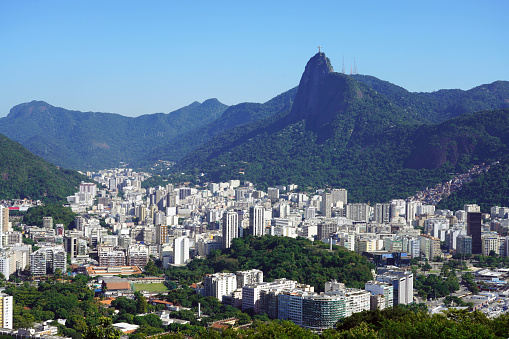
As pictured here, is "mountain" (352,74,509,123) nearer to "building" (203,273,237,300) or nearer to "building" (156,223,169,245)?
"building" (156,223,169,245)

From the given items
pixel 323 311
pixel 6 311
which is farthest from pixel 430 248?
pixel 6 311

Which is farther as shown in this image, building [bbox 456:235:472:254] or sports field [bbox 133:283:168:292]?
building [bbox 456:235:472:254]

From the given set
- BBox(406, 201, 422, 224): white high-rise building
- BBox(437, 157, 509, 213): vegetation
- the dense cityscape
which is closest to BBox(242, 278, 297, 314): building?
the dense cityscape

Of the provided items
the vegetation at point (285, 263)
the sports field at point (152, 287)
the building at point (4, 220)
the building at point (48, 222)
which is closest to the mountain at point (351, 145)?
the building at point (48, 222)

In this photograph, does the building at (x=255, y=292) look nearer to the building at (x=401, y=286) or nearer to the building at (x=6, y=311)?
the building at (x=401, y=286)

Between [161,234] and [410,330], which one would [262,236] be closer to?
[161,234]

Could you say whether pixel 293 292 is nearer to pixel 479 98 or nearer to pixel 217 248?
pixel 217 248

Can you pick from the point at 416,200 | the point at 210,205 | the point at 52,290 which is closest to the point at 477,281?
the point at 52,290
